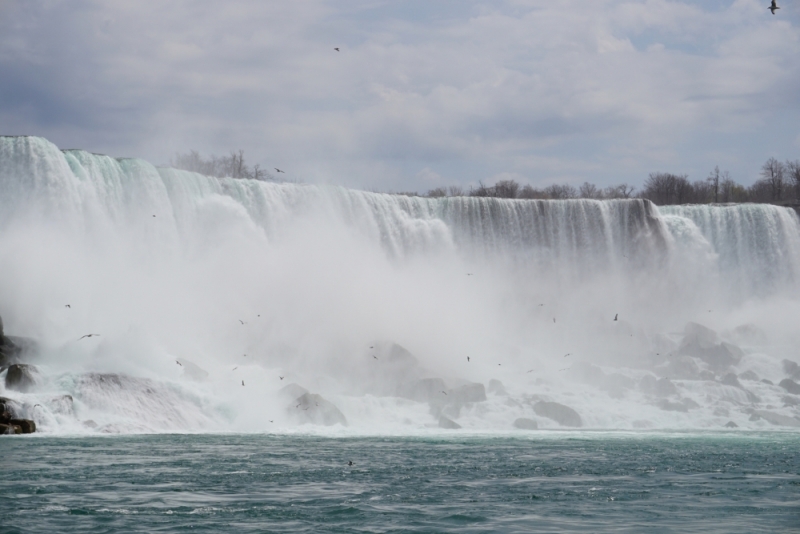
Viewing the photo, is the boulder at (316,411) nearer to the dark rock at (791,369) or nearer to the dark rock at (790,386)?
the dark rock at (790,386)

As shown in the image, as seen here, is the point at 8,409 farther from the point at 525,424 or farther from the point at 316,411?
the point at 525,424

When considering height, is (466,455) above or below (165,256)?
below

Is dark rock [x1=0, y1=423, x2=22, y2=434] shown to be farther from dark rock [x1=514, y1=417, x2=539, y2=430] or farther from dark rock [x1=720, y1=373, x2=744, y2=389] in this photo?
dark rock [x1=720, y1=373, x2=744, y2=389]

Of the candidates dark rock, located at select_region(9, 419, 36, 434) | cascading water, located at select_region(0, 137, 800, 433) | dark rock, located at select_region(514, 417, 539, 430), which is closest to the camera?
dark rock, located at select_region(9, 419, 36, 434)

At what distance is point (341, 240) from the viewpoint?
150ft

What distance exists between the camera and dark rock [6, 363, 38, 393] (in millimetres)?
27625

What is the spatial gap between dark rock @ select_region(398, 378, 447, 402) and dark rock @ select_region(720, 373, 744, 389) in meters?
12.8

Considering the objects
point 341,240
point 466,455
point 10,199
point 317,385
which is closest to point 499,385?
point 317,385

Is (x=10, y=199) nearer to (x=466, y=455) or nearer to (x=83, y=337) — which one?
(x=83, y=337)

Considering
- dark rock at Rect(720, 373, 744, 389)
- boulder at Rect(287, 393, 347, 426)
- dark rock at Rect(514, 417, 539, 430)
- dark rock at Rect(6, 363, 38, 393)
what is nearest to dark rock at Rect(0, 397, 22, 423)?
dark rock at Rect(6, 363, 38, 393)

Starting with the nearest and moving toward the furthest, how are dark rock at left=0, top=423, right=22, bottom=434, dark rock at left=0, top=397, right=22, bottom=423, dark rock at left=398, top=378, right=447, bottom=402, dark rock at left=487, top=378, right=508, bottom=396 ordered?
dark rock at left=0, top=423, right=22, bottom=434, dark rock at left=0, top=397, right=22, bottom=423, dark rock at left=398, top=378, right=447, bottom=402, dark rock at left=487, top=378, right=508, bottom=396

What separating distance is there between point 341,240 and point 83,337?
1709cm

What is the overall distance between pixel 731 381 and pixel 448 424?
47.6 ft

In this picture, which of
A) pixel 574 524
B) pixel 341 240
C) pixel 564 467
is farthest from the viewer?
pixel 341 240
